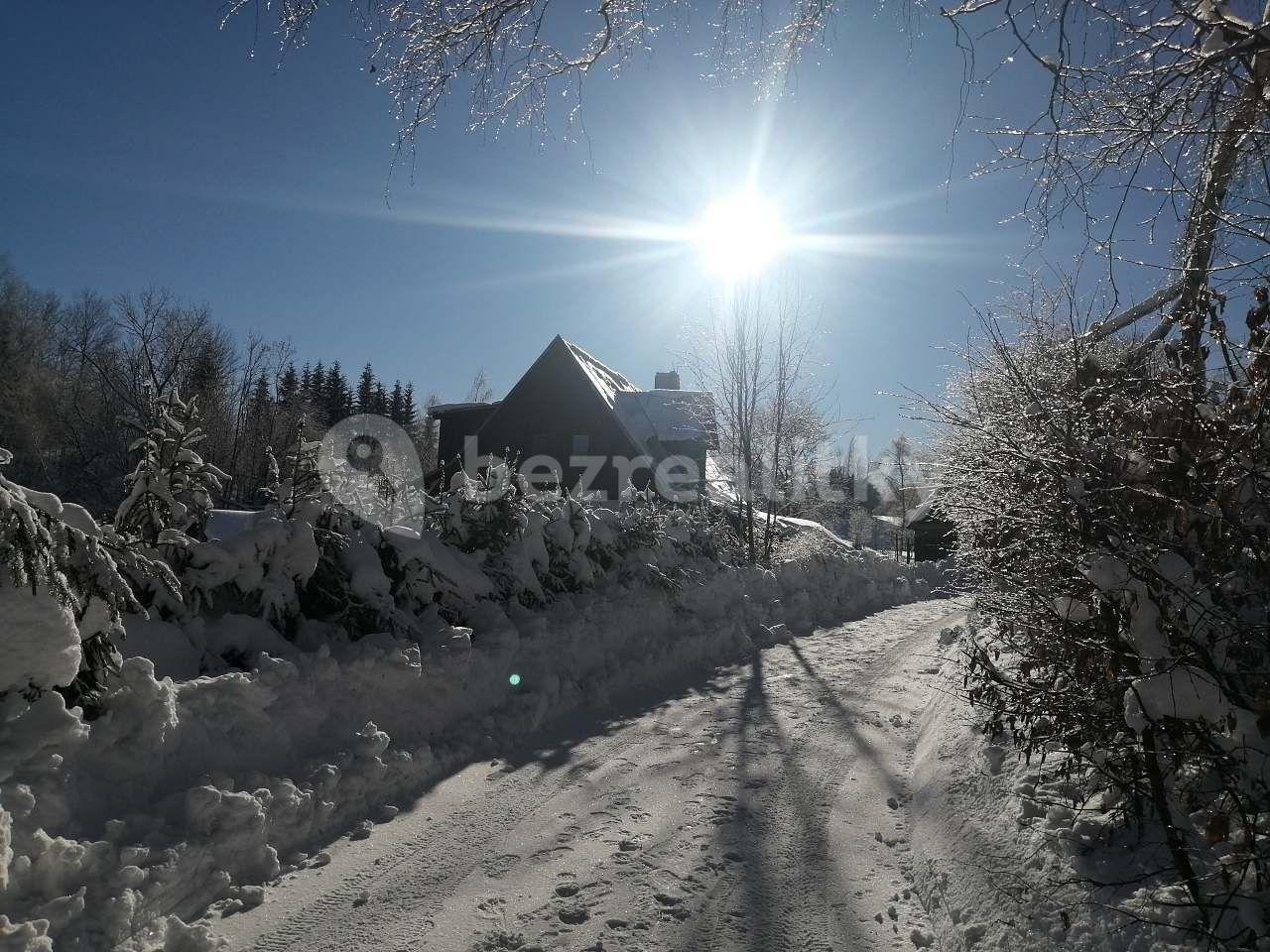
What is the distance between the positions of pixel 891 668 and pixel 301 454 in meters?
6.82

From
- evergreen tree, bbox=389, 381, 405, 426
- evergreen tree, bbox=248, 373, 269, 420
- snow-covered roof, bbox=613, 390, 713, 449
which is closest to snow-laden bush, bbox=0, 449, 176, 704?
snow-covered roof, bbox=613, 390, 713, 449

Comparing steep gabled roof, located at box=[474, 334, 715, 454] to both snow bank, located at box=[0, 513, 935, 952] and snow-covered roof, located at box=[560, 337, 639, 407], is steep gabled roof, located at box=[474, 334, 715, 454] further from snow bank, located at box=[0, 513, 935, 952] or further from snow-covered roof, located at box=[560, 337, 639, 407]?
snow bank, located at box=[0, 513, 935, 952]

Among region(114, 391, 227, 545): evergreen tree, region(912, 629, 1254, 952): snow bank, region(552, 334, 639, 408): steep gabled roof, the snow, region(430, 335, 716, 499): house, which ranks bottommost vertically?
region(912, 629, 1254, 952): snow bank

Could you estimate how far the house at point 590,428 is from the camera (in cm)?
2292

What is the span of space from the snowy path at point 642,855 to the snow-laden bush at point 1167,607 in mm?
1146

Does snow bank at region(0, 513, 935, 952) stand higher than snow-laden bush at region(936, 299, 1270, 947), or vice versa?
snow-laden bush at region(936, 299, 1270, 947)

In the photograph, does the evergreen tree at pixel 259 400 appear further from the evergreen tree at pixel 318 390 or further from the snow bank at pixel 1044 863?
the snow bank at pixel 1044 863

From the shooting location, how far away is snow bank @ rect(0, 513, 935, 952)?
2590 millimetres

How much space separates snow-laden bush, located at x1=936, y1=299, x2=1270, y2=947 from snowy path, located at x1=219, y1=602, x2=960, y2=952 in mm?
1146

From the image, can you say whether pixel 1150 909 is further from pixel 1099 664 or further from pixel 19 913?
pixel 19 913

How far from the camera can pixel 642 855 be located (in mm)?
3367

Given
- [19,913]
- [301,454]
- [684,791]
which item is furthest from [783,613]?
[19,913]

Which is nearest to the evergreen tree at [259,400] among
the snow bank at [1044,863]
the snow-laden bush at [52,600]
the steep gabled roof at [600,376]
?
the steep gabled roof at [600,376]

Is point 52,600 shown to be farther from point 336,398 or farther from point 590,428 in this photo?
point 336,398
